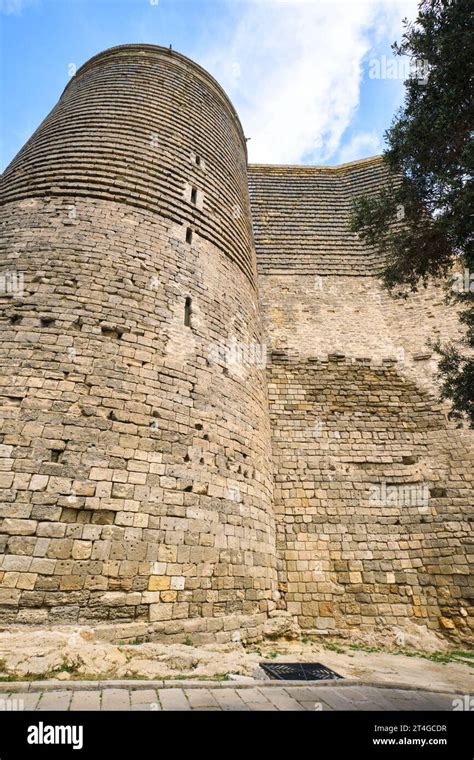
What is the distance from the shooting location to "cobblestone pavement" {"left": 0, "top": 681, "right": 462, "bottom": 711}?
275 centimetres

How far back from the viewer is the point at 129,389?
18.5ft

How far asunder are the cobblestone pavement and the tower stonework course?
4.05 ft

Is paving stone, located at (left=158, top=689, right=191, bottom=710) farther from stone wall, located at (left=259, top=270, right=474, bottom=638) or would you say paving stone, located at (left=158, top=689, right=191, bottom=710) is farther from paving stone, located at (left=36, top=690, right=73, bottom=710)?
stone wall, located at (left=259, top=270, right=474, bottom=638)

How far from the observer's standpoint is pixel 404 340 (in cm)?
1054

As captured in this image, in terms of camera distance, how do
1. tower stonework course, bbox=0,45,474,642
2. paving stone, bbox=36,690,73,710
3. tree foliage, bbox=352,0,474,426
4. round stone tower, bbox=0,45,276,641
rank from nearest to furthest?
1. paving stone, bbox=36,690,73,710
2. round stone tower, bbox=0,45,276,641
3. tower stonework course, bbox=0,45,474,642
4. tree foliage, bbox=352,0,474,426

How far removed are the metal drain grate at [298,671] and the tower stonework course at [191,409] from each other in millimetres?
825

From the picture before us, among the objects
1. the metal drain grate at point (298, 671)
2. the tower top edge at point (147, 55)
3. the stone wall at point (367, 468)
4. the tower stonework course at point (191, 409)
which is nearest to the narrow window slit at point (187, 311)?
the tower stonework course at point (191, 409)

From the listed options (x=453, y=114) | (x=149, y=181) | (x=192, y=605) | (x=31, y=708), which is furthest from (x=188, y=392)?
(x=453, y=114)

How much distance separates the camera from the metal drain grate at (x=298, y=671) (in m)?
3.98

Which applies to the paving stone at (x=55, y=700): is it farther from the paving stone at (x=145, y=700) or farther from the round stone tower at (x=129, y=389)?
the round stone tower at (x=129, y=389)

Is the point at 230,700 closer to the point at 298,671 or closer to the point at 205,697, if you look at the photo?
the point at 205,697

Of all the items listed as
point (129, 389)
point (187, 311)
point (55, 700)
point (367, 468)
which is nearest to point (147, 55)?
point (187, 311)

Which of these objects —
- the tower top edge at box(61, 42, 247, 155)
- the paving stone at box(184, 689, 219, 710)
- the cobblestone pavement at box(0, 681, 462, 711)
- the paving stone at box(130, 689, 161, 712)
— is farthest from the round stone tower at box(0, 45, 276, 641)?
the tower top edge at box(61, 42, 247, 155)

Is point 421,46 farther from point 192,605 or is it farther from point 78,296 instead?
point 192,605
